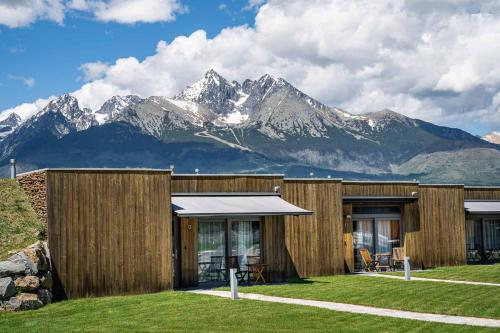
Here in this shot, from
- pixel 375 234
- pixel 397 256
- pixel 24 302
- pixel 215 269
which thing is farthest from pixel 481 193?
pixel 24 302

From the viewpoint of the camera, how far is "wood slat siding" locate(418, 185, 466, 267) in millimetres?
26047

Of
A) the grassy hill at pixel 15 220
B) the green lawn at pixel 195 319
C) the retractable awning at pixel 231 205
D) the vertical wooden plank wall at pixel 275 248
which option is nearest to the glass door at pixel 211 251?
the retractable awning at pixel 231 205

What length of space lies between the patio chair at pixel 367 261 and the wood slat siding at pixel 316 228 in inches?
60.8

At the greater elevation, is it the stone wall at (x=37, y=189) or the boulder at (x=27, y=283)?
the stone wall at (x=37, y=189)

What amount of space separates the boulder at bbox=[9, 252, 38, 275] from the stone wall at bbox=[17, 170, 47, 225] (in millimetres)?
1948

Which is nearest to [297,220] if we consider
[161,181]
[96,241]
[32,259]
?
[161,181]

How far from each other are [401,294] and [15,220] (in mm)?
9554

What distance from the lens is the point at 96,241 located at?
17.8 meters

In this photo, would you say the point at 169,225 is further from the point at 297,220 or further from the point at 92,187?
the point at 297,220

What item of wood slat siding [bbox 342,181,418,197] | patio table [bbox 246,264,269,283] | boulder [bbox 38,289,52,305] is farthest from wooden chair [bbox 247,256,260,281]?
boulder [bbox 38,289,52,305]

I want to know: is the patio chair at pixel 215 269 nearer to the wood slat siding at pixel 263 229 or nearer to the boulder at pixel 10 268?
the wood slat siding at pixel 263 229

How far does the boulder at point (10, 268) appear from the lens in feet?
51.2

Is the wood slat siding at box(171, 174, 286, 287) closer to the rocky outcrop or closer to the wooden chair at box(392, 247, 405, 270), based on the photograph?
the rocky outcrop

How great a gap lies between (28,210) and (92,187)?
193 cm
